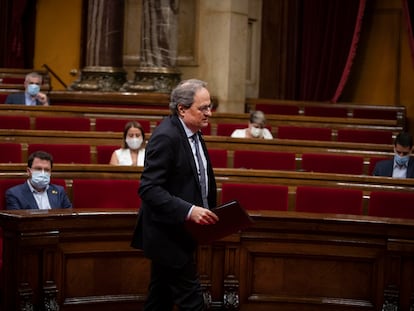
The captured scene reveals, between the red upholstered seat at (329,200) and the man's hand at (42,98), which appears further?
the man's hand at (42,98)

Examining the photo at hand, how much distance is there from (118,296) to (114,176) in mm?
1127

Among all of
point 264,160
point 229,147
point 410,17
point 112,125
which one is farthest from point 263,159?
point 410,17

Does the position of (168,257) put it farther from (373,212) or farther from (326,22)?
(326,22)

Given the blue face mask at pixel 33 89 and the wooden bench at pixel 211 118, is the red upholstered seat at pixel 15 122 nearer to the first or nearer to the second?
the wooden bench at pixel 211 118

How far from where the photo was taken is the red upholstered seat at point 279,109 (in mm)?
10297

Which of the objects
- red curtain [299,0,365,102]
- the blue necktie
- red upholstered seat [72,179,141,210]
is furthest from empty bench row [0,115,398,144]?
the blue necktie

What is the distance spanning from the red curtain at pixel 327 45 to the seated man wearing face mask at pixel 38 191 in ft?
19.8

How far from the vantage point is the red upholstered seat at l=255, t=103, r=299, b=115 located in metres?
10.3

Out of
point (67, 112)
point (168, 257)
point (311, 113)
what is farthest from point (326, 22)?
point (168, 257)

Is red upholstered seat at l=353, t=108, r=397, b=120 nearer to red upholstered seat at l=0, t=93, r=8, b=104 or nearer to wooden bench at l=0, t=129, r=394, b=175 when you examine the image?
wooden bench at l=0, t=129, r=394, b=175

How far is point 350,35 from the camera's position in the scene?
10930 millimetres

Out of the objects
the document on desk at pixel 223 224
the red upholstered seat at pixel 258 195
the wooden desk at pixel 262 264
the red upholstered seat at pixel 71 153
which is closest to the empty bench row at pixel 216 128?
the red upholstered seat at pixel 71 153

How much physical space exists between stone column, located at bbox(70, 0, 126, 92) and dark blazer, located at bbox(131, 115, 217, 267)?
594 cm

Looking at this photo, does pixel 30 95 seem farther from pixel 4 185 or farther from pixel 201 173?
pixel 201 173
